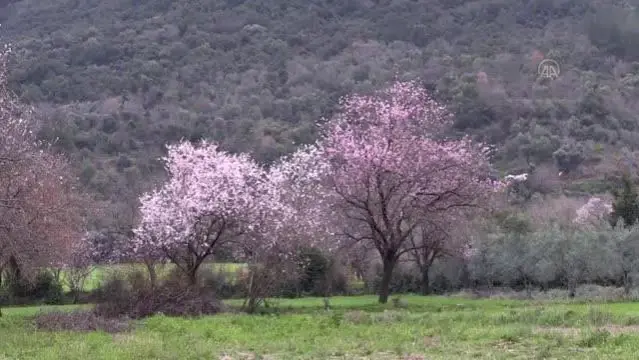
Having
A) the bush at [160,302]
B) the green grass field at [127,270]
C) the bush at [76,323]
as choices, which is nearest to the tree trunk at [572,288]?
the green grass field at [127,270]

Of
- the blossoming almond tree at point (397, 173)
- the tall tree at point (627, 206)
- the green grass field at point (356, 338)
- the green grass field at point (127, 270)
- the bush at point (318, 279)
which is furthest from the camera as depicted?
the tall tree at point (627, 206)

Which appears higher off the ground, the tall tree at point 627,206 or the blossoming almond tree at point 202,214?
the tall tree at point 627,206

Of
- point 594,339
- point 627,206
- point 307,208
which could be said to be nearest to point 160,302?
point 307,208

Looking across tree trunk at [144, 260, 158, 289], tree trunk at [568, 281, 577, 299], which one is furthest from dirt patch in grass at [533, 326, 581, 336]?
tree trunk at [568, 281, 577, 299]

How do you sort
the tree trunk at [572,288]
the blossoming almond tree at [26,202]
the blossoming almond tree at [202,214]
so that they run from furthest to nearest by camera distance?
the tree trunk at [572,288], the blossoming almond tree at [202,214], the blossoming almond tree at [26,202]

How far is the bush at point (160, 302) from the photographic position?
25.5 m

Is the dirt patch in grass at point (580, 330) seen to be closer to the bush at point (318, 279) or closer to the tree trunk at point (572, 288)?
the tree trunk at point (572, 288)

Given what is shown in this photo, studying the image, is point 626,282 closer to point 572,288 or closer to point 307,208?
point 572,288

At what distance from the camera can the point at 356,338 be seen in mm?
18094

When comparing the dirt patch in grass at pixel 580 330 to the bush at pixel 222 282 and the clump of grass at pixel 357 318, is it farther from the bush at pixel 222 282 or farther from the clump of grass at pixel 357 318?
the bush at pixel 222 282

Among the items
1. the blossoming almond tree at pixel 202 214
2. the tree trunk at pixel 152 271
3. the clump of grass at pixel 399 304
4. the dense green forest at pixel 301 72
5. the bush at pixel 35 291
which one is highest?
the dense green forest at pixel 301 72

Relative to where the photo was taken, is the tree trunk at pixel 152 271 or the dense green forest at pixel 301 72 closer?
the tree trunk at pixel 152 271

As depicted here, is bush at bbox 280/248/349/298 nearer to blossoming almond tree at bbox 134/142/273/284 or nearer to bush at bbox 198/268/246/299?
bush at bbox 198/268/246/299

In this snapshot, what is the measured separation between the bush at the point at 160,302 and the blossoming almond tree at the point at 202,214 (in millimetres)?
2265
